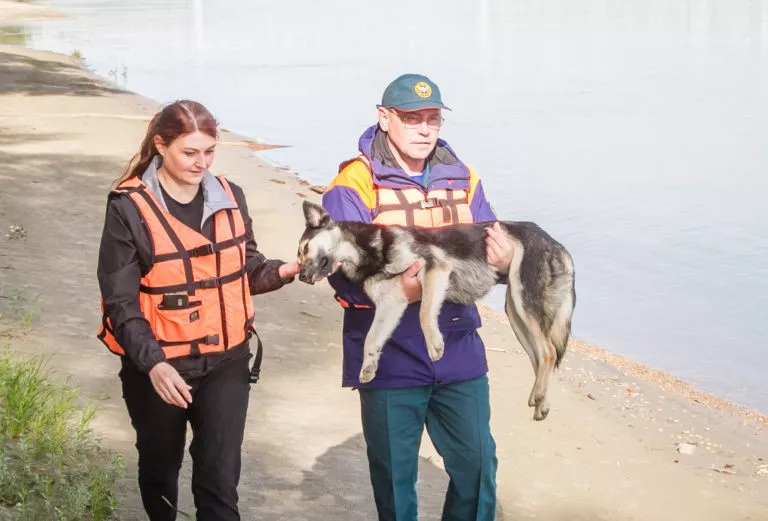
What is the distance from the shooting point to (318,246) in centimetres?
457

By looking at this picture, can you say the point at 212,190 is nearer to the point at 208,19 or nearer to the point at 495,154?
the point at 495,154

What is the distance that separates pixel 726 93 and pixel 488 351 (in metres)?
21.1

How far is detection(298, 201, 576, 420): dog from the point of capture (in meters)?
4.60

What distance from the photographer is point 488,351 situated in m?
10.4

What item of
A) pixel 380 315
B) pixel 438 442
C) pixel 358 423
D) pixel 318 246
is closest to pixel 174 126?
pixel 318 246

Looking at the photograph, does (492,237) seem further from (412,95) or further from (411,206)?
(412,95)

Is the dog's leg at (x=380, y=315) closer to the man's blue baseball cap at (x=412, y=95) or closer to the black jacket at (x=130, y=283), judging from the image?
the black jacket at (x=130, y=283)

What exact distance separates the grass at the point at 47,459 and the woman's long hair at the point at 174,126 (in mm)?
1667

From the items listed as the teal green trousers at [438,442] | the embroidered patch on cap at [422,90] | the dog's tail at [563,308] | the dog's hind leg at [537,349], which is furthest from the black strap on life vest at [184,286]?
the dog's tail at [563,308]

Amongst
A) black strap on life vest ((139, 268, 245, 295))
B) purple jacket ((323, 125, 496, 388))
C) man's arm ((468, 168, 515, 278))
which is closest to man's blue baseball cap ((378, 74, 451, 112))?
purple jacket ((323, 125, 496, 388))

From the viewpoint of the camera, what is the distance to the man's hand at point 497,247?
4.76m

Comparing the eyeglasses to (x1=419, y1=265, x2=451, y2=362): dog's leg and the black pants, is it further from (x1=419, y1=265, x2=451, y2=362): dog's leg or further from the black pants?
the black pants

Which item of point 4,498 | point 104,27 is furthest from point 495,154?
point 104,27

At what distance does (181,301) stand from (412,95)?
4.11 ft
